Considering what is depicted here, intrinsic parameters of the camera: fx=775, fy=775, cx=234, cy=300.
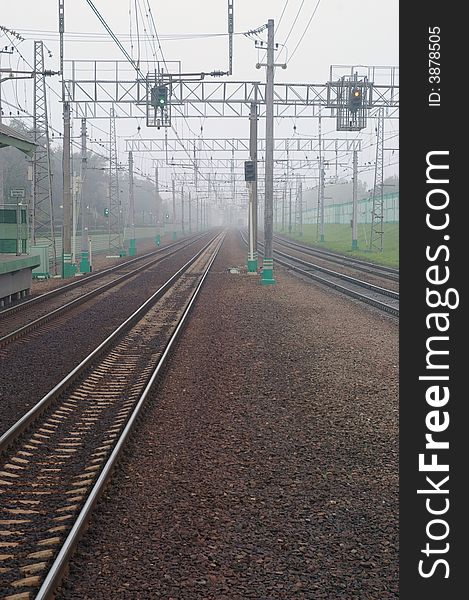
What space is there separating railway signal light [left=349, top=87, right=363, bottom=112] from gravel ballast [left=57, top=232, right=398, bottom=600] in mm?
15441

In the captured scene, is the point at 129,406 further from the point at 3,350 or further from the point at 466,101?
the point at 466,101

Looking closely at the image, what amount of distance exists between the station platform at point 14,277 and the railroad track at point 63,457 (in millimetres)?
7020

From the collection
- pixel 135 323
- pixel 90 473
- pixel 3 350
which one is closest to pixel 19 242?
pixel 135 323

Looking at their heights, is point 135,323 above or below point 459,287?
below

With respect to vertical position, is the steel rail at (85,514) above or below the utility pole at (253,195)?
below

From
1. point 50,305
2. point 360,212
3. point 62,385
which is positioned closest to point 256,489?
point 62,385

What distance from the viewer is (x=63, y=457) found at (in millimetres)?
7141

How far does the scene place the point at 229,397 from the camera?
942 centimetres

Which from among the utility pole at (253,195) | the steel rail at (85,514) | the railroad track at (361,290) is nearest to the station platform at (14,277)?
the railroad track at (361,290)

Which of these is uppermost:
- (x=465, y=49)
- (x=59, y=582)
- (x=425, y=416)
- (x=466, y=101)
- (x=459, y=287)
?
(x=465, y=49)

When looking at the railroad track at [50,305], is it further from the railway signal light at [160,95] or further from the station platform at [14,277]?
the railway signal light at [160,95]

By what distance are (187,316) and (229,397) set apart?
26.2 ft

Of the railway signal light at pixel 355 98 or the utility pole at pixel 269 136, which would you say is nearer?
the utility pole at pixel 269 136

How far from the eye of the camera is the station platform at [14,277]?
1941 cm
